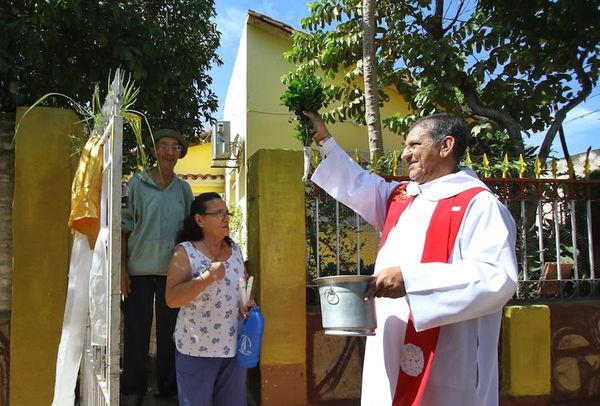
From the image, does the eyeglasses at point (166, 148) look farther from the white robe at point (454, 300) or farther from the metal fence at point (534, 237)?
the white robe at point (454, 300)

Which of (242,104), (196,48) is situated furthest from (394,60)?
(242,104)

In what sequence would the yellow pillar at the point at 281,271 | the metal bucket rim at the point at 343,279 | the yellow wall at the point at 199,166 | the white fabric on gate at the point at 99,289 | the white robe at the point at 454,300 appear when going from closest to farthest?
the white robe at the point at 454,300 → the metal bucket rim at the point at 343,279 → the white fabric on gate at the point at 99,289 → the yellow pillar at the point at 281,271 → the yellow wall at the point at 199,166

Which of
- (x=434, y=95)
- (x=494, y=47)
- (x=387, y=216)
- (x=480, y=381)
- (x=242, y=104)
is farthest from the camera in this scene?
(x=242, y=104)

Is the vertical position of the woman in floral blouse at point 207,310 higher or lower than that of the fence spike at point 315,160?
lower

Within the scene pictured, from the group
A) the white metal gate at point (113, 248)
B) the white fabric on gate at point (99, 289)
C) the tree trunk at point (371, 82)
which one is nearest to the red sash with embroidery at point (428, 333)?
the white metal gate at point (113, 248)

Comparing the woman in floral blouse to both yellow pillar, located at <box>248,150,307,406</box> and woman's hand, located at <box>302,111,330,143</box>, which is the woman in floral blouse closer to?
woman's hand, located at <box>302,111,330,143</box>

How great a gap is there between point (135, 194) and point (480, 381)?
8.49ft

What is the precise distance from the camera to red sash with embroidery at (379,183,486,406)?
2301mm

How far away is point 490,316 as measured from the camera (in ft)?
7.64

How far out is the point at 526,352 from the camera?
4836mm

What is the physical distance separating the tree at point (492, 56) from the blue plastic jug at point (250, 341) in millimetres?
4346

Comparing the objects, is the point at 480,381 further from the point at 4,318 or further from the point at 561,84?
the point at 561,84

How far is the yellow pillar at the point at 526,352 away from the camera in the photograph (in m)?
4.80

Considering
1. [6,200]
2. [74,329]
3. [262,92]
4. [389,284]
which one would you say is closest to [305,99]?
[389,284]
